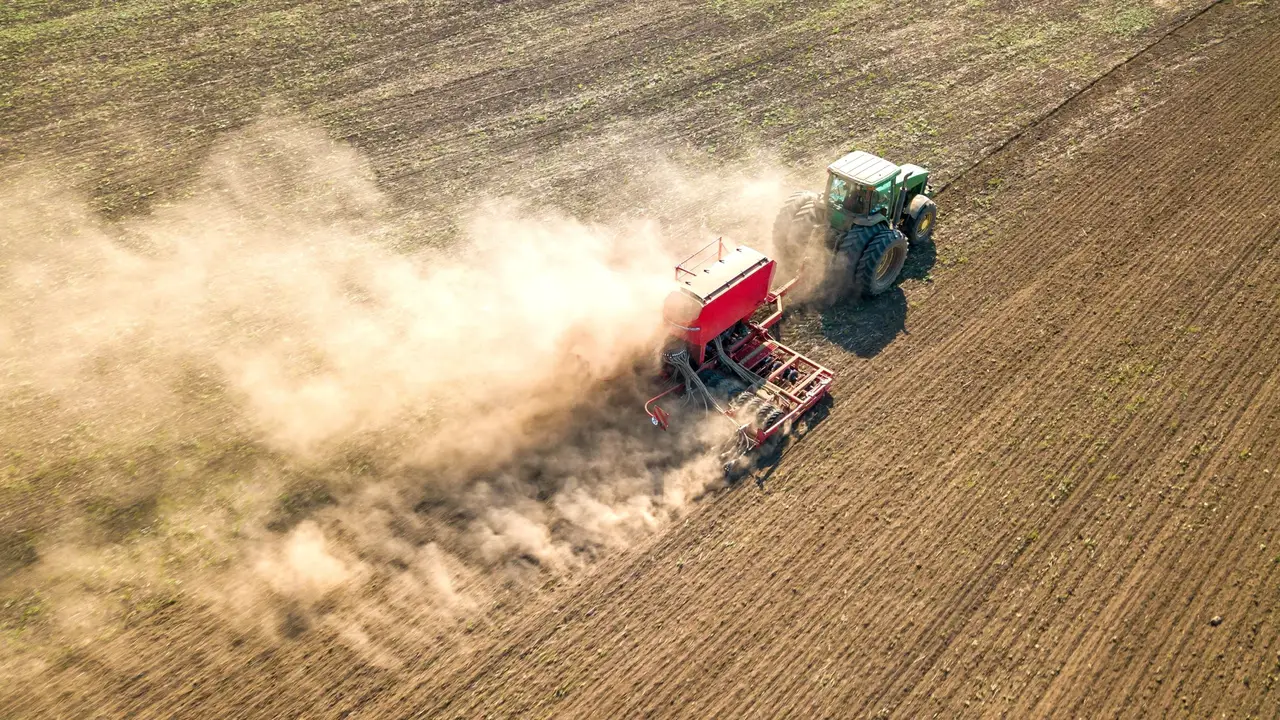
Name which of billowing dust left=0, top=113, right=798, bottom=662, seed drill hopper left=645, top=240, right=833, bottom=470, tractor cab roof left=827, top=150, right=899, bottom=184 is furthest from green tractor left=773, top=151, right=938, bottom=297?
billowing dust left=0, top=113, right=798, bottom=662

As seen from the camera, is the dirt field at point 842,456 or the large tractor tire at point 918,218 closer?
the dirt field at point 842,456

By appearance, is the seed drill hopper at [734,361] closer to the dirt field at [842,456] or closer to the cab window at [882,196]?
the dirt field at [842,456]

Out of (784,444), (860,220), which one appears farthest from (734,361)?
(860,220)

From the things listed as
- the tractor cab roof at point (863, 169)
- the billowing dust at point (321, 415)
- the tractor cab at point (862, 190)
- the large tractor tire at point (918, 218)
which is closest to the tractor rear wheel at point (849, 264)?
the tractor cab at point (862, 190)

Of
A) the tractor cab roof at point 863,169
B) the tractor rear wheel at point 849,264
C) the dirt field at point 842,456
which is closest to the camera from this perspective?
the dirt field at point 842,456

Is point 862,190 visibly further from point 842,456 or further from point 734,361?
point 842,456

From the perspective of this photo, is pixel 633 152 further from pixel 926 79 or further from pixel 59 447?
pixel 59 447

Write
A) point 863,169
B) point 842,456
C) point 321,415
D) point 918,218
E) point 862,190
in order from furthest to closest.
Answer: point 918,218 → point 863,169 → point 862,190 → point 321,415 → point 842,456
